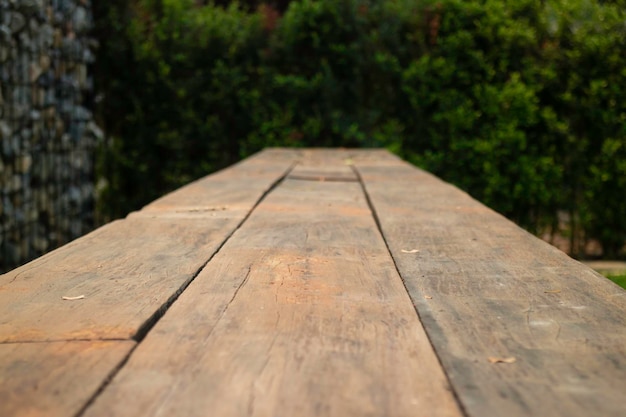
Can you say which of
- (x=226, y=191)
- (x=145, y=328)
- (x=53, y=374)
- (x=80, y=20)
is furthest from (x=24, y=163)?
(x=53, y=374)

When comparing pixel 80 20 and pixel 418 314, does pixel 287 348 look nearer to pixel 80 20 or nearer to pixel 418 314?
pixel 418 314

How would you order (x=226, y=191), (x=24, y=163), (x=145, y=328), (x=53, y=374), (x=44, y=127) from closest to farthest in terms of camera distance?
(x=53, y=374), (x=145, y=328), (x=226, y=191), (x=24, y=163), (x=44, y=127)

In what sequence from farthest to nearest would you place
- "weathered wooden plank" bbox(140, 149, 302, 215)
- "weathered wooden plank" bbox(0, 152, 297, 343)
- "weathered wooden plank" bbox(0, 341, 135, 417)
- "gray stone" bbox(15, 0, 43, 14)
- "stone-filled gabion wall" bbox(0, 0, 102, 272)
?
1. "gray stone" bbox(15, 0, 43, 14)
2. "stone-filled gabion wall" bbox(0, 0, 102, 272)
3. "weathered wooden plank" bbox(140, 149, 302, 215)
4. "weathered wooden plank" bbox(0, 152, 297, 343)
5. "weathered wooden plank" bbox(0, 341, 135, 417)

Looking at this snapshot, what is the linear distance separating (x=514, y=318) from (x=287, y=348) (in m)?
0.38

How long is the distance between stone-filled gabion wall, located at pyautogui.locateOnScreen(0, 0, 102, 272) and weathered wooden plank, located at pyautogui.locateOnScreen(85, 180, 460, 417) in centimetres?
294

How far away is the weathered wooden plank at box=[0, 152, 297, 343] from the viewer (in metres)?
1.08

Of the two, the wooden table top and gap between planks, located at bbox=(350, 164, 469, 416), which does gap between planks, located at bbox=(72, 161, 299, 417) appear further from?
gap between planks, located at bbox=(350, 164, 469, 416)

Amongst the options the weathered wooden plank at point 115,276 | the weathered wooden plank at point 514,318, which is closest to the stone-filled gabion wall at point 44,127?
the weathered wooden plank at point 115,276

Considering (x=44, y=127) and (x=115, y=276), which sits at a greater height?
(x=44, y=127)

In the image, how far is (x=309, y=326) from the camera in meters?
1.08

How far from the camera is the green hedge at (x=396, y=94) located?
5.52m

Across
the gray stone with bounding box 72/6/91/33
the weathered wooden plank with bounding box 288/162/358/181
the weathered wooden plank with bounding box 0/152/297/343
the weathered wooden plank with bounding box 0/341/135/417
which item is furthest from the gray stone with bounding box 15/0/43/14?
the weathered wooden plank with bounding box 0/341/135/417

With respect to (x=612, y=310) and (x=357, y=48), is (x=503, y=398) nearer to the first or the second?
(x=612, y=310)

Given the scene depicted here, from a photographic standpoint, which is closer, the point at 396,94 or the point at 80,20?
the point at 80,20
